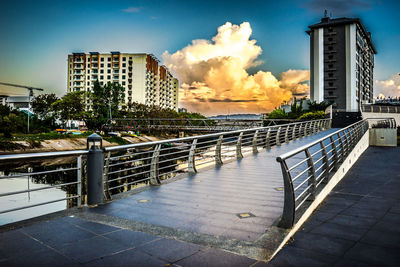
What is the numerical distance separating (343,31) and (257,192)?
80048 mm

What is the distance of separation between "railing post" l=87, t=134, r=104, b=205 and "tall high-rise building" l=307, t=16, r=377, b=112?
7385 centimetres

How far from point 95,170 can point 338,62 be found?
79.8 metres

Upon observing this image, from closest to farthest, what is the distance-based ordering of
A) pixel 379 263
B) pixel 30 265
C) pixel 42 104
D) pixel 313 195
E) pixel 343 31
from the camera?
pixel 30 265
pixel 379 263
pixel 313 195
pixel 42 104
pixel 343 31

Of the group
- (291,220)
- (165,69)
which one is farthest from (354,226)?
(165,69)

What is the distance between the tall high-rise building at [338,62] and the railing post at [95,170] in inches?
2907

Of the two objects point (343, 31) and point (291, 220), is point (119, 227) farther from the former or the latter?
point (343, 31)

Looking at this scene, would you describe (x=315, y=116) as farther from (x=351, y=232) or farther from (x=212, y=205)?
(x=351, y=232)

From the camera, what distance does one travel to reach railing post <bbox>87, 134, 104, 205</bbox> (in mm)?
5348

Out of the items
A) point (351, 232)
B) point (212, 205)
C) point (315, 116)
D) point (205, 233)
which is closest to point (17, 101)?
point (315, 116)

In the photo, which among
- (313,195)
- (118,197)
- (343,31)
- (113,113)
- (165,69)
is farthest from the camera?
(165,69)

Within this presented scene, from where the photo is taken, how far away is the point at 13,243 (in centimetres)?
360

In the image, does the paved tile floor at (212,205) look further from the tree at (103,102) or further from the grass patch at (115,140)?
the tree at (103,102)

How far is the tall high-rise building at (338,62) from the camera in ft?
238

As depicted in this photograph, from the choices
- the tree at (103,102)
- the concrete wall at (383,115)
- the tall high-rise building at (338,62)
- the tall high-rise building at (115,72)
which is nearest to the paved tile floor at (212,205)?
the concrete wall at (383,115)
